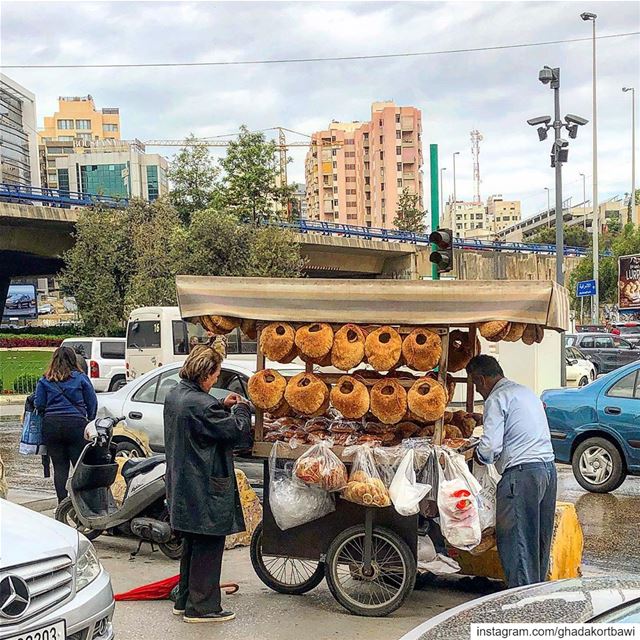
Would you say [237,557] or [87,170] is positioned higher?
[87,170]

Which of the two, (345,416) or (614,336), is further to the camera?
(614,336)

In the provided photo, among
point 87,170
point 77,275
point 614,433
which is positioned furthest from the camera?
point 87,170

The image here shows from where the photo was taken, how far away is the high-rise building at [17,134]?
96938 mm

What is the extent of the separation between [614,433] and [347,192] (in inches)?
5910

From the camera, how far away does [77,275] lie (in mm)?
34250

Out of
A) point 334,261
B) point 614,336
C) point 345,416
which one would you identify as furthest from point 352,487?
point 334,261

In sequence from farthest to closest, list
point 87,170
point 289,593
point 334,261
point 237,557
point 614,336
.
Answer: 1. point 87,170
2. point 334,261
3. point 614,336
4. point 237,557
5. point 289,593

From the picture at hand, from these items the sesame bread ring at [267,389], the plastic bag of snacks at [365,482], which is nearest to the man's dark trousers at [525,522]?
the plastic bag of snacks at [365,482]

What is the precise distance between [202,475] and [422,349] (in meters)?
1.67

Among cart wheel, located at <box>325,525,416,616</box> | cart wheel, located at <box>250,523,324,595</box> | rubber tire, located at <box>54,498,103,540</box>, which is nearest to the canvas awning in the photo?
cart wheel, located at <box>325,525,416,616</box>

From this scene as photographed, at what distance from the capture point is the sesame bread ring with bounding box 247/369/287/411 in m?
5.93

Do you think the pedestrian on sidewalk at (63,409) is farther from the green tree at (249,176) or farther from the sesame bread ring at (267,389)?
the green tree at (249,176)

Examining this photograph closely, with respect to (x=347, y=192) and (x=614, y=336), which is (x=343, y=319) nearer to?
(x=614, y=336)

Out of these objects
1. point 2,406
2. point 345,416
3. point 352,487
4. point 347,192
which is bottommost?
point 2,406
